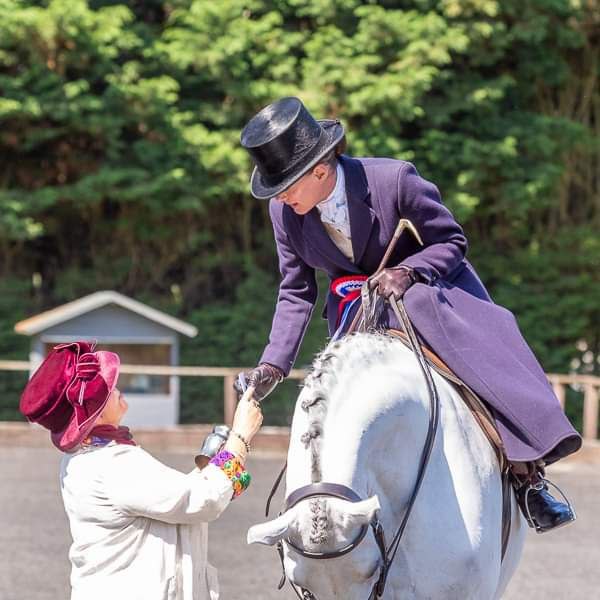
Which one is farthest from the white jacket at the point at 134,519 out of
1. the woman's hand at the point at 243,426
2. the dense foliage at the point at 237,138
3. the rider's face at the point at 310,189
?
the dense foliage at the point at 237,138

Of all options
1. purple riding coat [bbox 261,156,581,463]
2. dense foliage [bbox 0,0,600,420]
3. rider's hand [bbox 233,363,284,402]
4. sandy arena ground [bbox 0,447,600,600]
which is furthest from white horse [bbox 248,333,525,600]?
dense foliage [bbox 0,0,600,420]

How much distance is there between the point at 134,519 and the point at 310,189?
1115 mm

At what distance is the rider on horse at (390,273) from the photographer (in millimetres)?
3605

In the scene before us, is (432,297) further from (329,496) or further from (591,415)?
(591,415)

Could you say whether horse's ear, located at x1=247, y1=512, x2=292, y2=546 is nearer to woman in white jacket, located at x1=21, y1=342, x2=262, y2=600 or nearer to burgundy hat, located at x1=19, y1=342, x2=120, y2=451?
woman in white jacket, located at x1=21, y1=342, x2=262, y2=600

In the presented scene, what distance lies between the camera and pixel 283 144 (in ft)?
11.7

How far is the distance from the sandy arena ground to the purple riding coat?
358cm

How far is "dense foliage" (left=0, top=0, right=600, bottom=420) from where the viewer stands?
18.0 m

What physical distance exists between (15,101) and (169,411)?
5076mm

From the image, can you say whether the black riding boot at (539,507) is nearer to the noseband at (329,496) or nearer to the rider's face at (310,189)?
the noseband at (329,496)

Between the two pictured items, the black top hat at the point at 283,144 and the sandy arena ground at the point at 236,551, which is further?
the sandy arena ground at the point at 236,551

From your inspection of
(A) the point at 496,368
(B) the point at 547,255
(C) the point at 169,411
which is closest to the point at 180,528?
(A) the point at 496,368

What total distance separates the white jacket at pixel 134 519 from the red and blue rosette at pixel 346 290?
0.73 metres

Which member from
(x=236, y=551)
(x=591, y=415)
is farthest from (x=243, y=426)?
(x=591, y=415)
